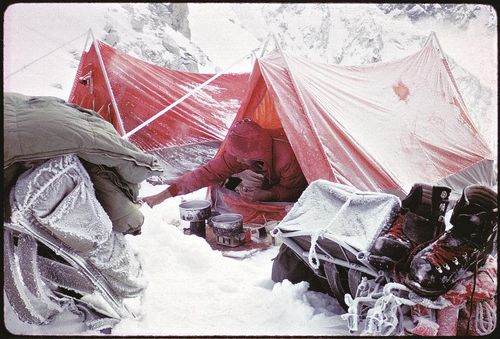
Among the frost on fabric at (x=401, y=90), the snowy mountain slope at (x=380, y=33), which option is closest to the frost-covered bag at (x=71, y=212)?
the frost on fabric at (x=401, y=90)

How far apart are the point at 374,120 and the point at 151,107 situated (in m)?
2.69

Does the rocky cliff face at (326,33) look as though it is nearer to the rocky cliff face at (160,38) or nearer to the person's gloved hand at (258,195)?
the rocky cliff face at (160,38)

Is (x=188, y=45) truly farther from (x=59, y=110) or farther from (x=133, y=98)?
(x=59, y=110)

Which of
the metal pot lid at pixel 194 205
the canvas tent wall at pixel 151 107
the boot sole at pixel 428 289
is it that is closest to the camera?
the boot sole at pixel 428 289

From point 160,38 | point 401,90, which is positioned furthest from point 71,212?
point 160,38

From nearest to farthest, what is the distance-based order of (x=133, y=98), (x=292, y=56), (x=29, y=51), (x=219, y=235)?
1. (x=219, y=235)
2. (x=292, y=56)
3. (x=133, y=98)
4. (x=29, y=51)

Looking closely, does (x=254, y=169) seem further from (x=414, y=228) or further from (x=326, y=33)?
(x=326, y=33)

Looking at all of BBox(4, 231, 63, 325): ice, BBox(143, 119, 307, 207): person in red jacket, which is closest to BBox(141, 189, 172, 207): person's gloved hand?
BBox(143, 119, 307, 207): person in red jacket

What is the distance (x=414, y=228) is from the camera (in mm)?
1553

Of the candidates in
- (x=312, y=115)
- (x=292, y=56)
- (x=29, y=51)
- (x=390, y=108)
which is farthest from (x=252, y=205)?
(x=29, y=51)

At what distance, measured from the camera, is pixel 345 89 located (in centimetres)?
373

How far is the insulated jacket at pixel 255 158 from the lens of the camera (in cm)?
335

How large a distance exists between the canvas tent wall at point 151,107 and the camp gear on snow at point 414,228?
9.45 ft

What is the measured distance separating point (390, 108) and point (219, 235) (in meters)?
2.15
